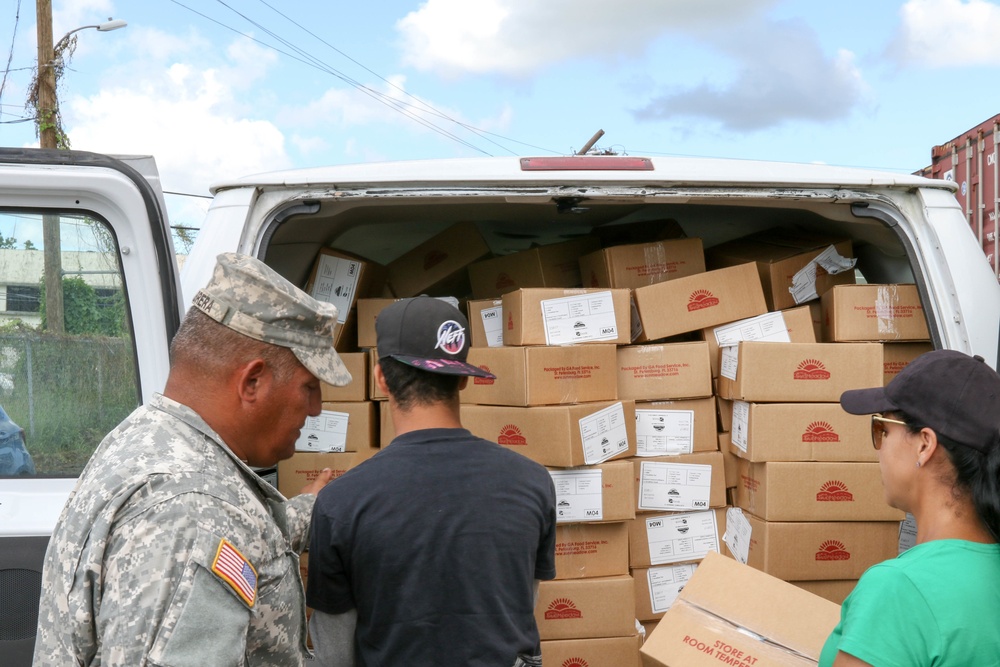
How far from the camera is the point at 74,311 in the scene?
1963 millimetres

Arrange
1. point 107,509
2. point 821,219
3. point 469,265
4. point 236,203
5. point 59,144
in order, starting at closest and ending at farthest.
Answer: point 107,509 → point 236,203 → point 821,219 → point 469,265 → point 59,144

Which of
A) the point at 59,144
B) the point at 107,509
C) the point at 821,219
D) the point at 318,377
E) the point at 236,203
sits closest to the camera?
the point at 107,509

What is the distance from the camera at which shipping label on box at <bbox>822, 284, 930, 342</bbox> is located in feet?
9.37

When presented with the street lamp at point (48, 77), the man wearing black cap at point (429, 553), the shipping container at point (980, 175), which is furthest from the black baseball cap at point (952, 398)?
the street lamp at point (48, 77)

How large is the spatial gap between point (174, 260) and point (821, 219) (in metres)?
2.29

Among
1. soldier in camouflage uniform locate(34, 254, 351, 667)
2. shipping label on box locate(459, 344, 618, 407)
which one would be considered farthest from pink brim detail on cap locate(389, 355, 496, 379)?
shipping label on box locate(459, 344, 618, 407)

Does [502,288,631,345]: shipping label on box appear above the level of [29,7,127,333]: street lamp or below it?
below

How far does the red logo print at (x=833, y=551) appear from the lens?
108 inches

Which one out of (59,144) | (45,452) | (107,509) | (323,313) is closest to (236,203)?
(45,452)

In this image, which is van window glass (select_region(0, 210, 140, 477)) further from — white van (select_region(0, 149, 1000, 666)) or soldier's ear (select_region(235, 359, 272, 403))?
soldier's ear (select_region(235, 359, 272, 403))

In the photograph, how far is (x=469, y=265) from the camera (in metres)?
3.38

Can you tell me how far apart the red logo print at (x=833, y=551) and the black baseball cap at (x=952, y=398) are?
1284 millimetres

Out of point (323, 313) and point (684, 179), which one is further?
point (684, 179)

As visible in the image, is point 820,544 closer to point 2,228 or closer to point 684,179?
point 684,179
